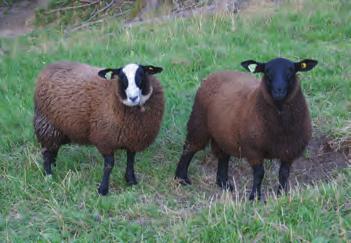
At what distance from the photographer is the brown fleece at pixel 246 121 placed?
18.6 feet

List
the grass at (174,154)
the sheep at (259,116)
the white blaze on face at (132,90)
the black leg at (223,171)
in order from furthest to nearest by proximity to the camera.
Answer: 1. the black leg at (223,171)
2. the white blaze on face at (132,90)
3. the sheep at (259,116)
4. the grass at (174,154)

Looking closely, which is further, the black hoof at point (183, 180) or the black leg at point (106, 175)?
the black hoof at point (183, 180)

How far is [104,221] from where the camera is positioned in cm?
531

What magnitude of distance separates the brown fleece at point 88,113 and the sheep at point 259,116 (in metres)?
0.61

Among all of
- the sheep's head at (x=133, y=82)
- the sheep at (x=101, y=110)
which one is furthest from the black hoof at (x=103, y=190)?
the sheep's head at (x=133, y=82)

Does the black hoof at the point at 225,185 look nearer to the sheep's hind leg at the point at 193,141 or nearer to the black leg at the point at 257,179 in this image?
the sheep's hind leg at the point at 193,141

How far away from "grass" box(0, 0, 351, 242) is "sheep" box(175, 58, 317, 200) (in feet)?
1.42

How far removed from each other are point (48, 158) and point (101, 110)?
3.37ft

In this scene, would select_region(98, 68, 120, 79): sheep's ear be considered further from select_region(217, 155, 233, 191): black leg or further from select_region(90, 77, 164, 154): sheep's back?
select_region(217, 155, 233, 191): black leg

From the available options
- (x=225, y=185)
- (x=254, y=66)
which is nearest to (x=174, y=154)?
(x=225, y=185)

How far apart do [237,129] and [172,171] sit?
1205mm

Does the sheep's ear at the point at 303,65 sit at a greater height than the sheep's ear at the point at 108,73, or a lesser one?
greater

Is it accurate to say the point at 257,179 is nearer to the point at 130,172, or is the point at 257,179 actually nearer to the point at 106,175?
the point at 130,172

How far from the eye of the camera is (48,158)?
697 cm
